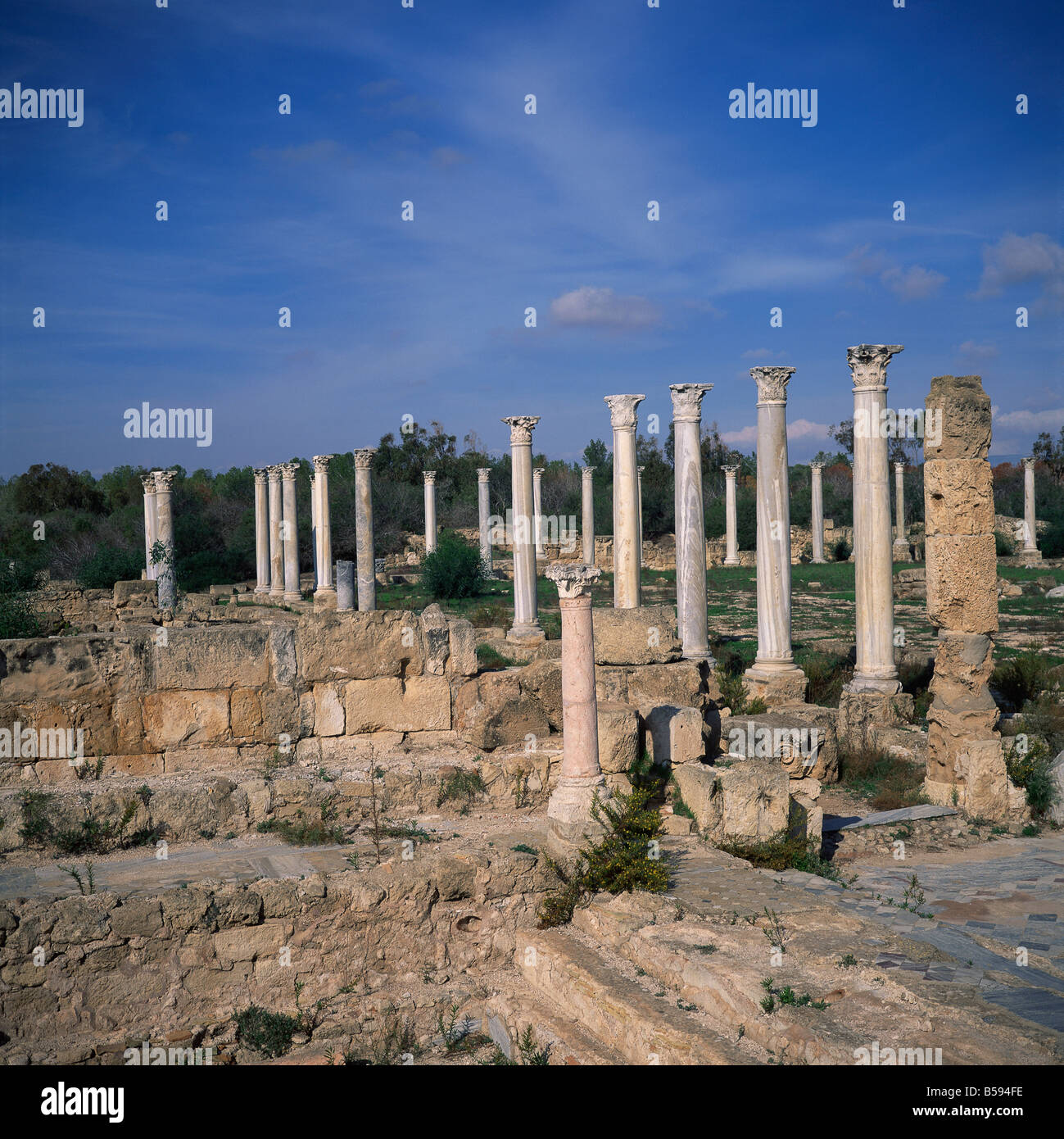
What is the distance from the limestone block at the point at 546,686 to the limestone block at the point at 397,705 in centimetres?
80

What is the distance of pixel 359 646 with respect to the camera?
9.21 metres

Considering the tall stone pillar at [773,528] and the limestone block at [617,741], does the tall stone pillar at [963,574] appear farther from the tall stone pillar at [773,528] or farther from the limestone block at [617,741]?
the limestone block at [617,741]

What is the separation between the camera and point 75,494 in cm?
5144

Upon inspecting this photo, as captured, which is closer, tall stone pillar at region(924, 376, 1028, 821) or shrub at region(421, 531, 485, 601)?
tall stone pillar at region(924, 376, 1028, 821)

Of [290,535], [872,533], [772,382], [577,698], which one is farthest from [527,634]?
[290,535]

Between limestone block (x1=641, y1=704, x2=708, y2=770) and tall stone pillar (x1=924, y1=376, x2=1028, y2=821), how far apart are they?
118 inches

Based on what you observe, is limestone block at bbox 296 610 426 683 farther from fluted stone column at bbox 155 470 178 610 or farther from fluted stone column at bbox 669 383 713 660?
fluted stone column at bbox 155 470 178 610

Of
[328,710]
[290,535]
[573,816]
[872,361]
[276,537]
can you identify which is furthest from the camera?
[276,537]

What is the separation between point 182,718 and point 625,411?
10.1 meters

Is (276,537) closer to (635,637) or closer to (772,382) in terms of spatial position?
(772,382)

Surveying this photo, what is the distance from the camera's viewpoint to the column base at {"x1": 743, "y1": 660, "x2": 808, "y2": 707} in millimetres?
13305

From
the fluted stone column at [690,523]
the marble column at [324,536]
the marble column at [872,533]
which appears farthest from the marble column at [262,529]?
the marble column at [872,533]

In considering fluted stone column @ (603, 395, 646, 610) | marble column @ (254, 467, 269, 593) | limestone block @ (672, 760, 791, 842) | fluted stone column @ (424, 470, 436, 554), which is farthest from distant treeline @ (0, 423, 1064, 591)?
limestone block @ (672, 760, 791, 842)

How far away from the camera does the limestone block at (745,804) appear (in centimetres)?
807
